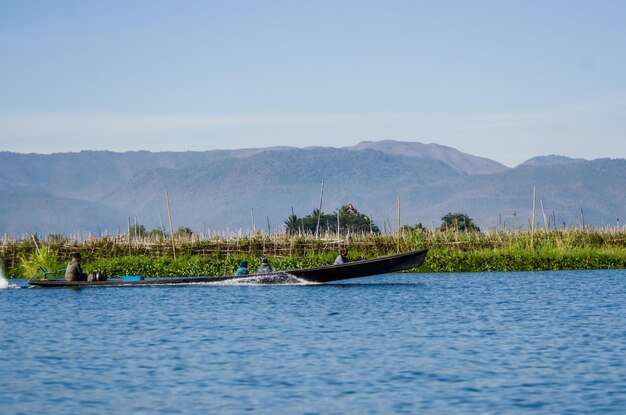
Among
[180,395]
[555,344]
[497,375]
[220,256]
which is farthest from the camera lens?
[220,256]

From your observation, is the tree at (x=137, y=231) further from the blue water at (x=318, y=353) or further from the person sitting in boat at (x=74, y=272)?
the blue water at (x=318, y=353)

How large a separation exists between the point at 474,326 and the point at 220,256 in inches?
1037

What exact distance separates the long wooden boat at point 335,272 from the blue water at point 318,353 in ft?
1.67

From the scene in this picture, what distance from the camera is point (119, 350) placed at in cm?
2064

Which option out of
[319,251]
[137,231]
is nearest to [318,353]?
[319,251]

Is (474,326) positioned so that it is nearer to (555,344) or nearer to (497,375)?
(555,344)

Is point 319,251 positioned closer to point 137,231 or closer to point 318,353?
point 318,353

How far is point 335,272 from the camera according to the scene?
3247 cm

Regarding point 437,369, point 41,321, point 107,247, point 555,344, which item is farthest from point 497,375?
point 107,247

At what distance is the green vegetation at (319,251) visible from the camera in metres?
45.0

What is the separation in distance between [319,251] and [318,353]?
29773 mm

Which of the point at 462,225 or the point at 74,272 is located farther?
the point at 462,225

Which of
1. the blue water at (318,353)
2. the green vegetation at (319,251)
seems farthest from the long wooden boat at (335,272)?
the green vegetation at (319,251)

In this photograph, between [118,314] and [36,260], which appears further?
[36,260]
